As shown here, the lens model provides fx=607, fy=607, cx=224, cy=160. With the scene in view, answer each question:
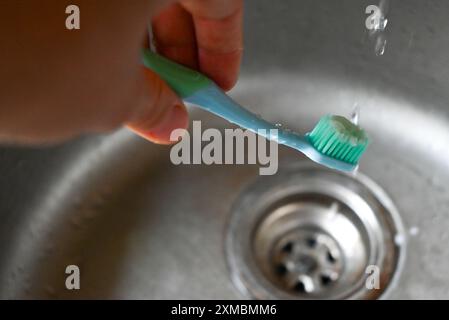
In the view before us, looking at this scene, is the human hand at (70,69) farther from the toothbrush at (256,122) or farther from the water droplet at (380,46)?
the water droplet at (380,46)

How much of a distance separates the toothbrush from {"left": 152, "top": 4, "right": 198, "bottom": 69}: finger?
1.4 inches

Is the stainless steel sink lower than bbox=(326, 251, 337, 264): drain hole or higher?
higher

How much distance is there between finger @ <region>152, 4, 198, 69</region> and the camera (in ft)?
1.65

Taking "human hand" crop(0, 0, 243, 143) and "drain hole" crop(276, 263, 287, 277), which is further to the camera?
"drain hole" crop(276, 263, 287, 277)

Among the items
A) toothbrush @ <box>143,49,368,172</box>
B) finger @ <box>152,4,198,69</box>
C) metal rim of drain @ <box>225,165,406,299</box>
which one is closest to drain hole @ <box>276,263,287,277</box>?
metal rim of drain @ <box>225,165,406,299</box>

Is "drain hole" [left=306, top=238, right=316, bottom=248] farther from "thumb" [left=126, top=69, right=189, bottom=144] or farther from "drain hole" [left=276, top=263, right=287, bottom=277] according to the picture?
"thumb" [left=126, top=69, right=189, bottom=144]

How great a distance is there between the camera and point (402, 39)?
646 mm

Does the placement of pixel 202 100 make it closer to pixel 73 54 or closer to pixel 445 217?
pixel 73 54

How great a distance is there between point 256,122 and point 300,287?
0.67 feet

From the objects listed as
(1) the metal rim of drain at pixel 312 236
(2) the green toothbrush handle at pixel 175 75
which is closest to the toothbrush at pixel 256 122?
(2) the green toothbrush handle at pixel 175 75

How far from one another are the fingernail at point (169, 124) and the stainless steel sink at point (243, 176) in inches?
8.2

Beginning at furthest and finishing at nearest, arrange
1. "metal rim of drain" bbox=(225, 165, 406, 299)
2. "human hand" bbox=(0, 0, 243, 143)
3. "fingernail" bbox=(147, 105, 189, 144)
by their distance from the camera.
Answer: "metal rim of drain" bbox=(225, 165, 406, 299) → "fingernail" bbox=(147, 105, 189, 144) → "human hand" bbox=(0, 0, 243, 143)

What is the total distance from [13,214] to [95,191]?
0.30 feet

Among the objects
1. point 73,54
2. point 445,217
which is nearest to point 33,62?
point 73,54
